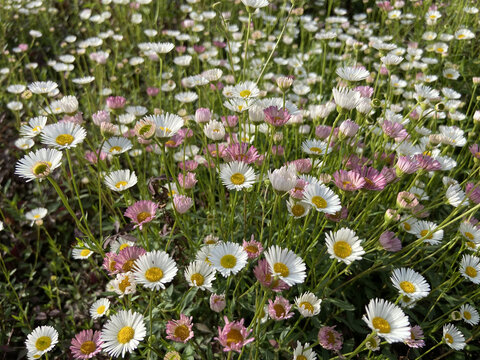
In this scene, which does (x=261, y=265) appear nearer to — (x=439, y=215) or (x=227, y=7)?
(x=439, y=215)

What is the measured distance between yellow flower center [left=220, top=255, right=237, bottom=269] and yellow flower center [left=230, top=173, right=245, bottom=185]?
0.35 m

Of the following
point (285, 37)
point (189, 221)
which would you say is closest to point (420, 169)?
point (189, 221)

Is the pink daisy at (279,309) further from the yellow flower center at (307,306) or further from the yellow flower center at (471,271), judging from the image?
the yellow flower center at (471,271)

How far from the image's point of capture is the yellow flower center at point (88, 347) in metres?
1.62

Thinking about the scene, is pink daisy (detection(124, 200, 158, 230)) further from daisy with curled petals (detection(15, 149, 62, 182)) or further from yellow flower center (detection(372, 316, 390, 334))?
yellow flower center (detection(372, 316, 390, 334))

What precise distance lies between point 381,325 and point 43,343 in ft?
4.90

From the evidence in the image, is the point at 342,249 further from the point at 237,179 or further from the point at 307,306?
the point at 237,179

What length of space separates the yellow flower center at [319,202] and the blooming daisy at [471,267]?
75cm

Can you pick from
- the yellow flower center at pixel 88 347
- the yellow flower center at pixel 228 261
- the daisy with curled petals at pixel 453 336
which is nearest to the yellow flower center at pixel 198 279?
the yellow flower center at pixel 228 261

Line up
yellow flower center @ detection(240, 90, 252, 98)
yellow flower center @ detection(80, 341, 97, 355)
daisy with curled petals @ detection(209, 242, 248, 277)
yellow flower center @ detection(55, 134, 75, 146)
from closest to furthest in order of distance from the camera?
1. daisy with curled petals @ detection(209, 242, 248, 277)
2. yellow flower center @ detection(80, 341, 97, 355)
3. yellow flower center @ detection(55, 134, 75, 146)
4. yellow flower center @ detection(240, 90, 252, 98)

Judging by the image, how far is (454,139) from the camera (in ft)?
7.95

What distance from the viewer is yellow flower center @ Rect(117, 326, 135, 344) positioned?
144 cm

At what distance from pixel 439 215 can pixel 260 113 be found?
1.51m

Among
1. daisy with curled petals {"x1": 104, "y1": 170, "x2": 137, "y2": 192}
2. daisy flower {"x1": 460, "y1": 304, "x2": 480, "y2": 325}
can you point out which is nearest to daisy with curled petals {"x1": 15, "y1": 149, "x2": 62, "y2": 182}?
daisy with curled petals {"x1": 104, "y1": 170, "x2": 137, "y2": 192}
